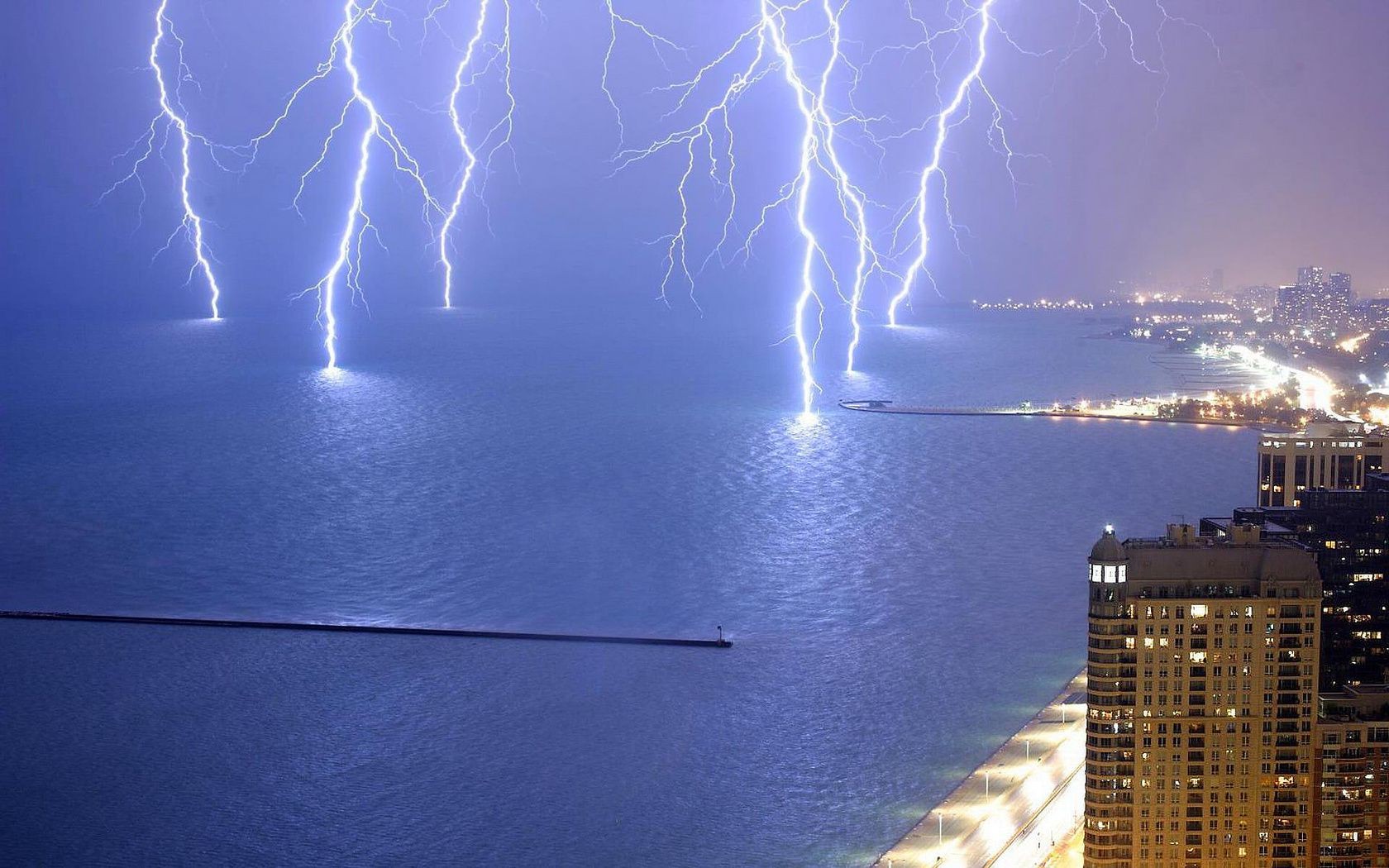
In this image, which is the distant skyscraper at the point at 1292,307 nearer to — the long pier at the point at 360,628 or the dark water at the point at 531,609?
the dark water at the point at 531,609

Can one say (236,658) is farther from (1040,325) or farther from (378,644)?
(1040,325)

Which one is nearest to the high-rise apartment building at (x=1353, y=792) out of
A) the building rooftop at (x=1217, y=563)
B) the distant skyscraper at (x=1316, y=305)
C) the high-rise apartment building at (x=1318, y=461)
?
the building rooftop at (x=1217, y=563)

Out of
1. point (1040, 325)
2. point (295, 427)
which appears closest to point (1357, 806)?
point (295, 427)

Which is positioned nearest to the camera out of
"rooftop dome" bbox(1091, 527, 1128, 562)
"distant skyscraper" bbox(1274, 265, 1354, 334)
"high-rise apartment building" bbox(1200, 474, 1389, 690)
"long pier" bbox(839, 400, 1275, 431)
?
"rooftop dome" bbox(1091, 527, 1128, 562)

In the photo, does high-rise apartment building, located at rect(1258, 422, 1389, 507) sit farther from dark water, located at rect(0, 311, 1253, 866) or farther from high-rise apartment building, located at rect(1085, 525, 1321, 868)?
high-rise apartment building, located at rect(1085, 525, 1321, 868)

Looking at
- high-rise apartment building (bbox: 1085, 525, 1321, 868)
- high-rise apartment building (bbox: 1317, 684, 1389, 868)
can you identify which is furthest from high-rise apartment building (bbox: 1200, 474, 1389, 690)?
high-rise apartment building (bbox: 1085, 525, 1321, 868)

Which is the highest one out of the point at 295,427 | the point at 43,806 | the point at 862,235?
the point at 862,235
